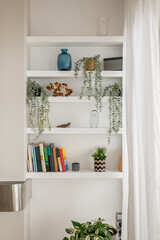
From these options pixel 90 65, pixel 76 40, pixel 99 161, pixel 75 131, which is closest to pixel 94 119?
pixel 75 131

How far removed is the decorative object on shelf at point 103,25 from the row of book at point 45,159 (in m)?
1.09

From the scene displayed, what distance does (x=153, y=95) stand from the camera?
1.67m

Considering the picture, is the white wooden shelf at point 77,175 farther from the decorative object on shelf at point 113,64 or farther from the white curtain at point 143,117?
the decorative object on shelf at point 113,64

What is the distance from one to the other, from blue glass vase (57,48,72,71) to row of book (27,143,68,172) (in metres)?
0.70

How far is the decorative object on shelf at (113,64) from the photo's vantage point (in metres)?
2.72

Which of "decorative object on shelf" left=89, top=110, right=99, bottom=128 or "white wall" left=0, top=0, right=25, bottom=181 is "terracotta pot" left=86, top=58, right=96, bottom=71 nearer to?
"decorative object on shelf" left=89, top=110, right=99, bottom=128

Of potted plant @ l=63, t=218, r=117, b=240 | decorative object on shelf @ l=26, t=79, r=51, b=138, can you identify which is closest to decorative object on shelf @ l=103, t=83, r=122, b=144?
decorative object on shelf @ l=26, t=79, r=51, b=138

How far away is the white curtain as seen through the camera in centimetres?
164

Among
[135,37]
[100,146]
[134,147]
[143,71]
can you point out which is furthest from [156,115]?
[100,146]

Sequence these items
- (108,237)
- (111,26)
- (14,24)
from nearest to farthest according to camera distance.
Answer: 1. (108,237)
2. (14,24)
3. (111,26)

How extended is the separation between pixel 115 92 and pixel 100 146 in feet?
1.78

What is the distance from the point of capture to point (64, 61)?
2674 mm

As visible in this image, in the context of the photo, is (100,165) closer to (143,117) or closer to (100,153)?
(100,153)

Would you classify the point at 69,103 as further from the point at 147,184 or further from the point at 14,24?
the point at 147,184
